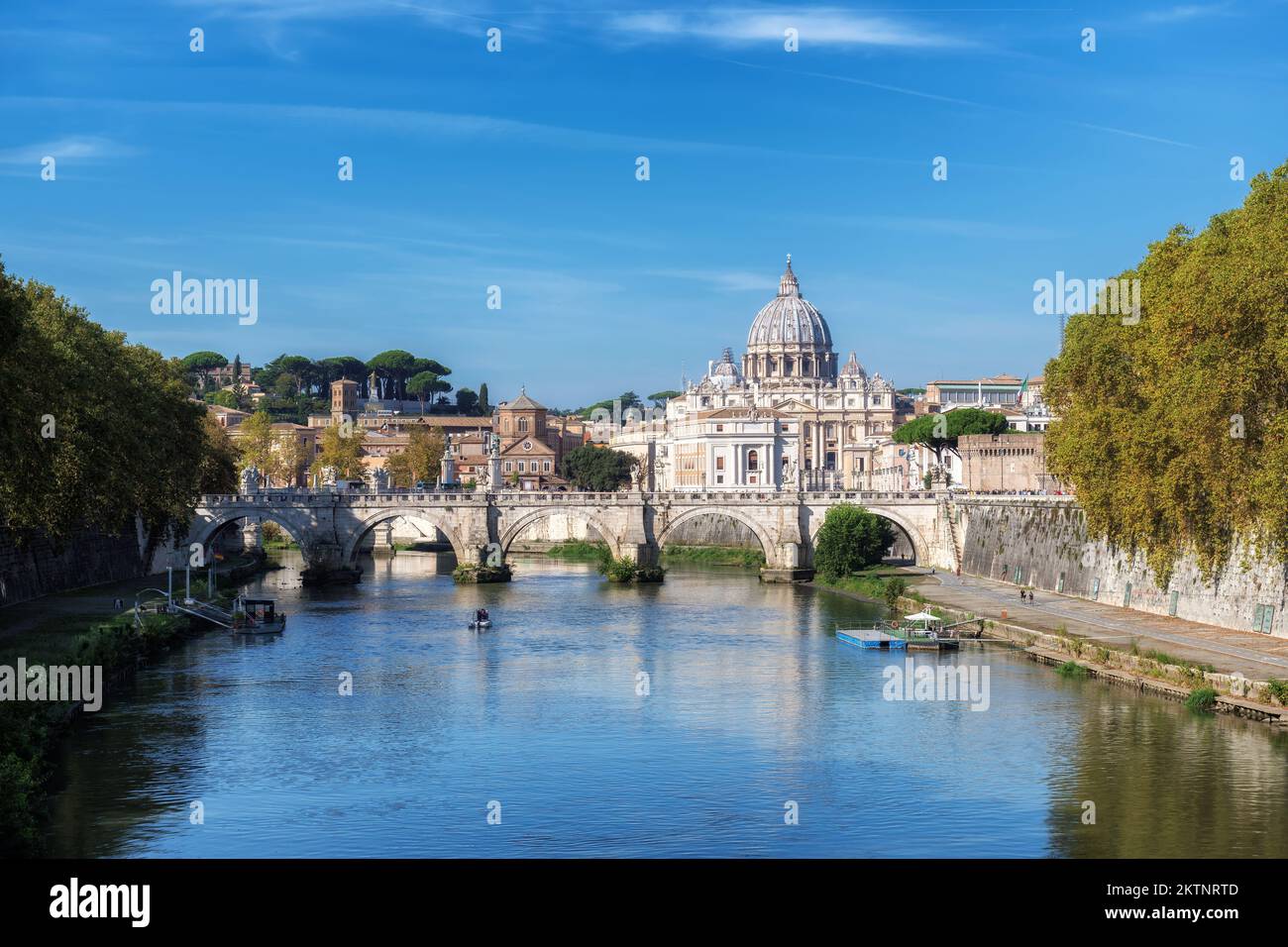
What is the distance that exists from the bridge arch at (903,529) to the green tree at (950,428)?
28895 mm

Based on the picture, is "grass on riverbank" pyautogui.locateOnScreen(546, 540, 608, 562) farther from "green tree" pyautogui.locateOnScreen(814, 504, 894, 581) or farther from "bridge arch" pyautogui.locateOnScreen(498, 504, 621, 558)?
"green tree" pyautogui.locateOnScreen(814, 504, 894, 581)

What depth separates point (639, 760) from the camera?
94.1 feet

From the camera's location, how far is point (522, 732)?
3170 centimetres

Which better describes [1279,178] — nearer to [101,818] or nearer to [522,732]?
[522,732]

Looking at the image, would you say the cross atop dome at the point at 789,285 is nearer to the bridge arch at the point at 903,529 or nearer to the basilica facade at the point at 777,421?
the basilica facade at the point at 777,421

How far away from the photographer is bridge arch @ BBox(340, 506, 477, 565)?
226ft

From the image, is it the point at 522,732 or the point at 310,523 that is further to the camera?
the point at 310,523

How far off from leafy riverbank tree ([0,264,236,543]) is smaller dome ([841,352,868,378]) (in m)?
110

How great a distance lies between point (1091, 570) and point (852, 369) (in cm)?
12028

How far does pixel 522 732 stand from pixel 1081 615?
19161 mm

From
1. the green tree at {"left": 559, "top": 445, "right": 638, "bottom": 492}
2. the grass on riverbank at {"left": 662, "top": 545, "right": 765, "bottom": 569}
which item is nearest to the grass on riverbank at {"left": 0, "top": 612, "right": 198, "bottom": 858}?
the grass on riverbank at {"left": 662, "top": 545, "right": 765, "bottom": 569}

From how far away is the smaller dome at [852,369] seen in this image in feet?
541

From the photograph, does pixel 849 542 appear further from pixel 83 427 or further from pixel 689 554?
pixel 83 427
